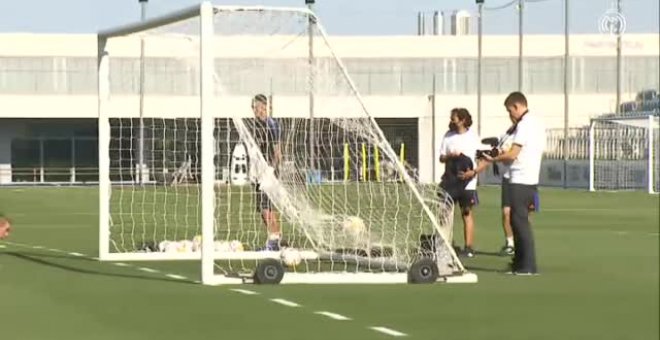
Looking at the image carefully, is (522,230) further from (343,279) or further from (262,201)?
(262,201)

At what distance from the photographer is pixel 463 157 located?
18312mm

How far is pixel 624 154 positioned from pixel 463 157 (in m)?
31.3

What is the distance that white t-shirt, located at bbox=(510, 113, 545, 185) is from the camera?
15715 mm

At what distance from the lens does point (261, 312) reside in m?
12.1

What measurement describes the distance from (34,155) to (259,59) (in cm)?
4690

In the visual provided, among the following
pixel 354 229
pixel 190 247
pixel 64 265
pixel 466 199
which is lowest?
pixel 64 265

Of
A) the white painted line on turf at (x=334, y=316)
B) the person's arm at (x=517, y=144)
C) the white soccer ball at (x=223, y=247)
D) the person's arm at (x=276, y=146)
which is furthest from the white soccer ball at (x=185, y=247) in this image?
the white painted line on turf at (x=334, y=316)

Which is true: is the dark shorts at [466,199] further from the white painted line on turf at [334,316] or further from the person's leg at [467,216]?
the white painted line on turf at [334,316]

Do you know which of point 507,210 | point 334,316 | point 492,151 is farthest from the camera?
point 507,210

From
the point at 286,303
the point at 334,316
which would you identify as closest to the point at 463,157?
the point at 286,303

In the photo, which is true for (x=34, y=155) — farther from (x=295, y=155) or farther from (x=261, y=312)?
(x=261, y=312)

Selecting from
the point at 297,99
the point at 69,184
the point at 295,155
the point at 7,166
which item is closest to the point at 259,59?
the point at 297,99

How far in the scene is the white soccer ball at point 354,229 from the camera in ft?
57.6

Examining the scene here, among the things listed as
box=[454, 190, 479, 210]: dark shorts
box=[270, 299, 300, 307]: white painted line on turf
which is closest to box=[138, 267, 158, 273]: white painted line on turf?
box=[270, 299, 300, 307]: white painted line on turf
